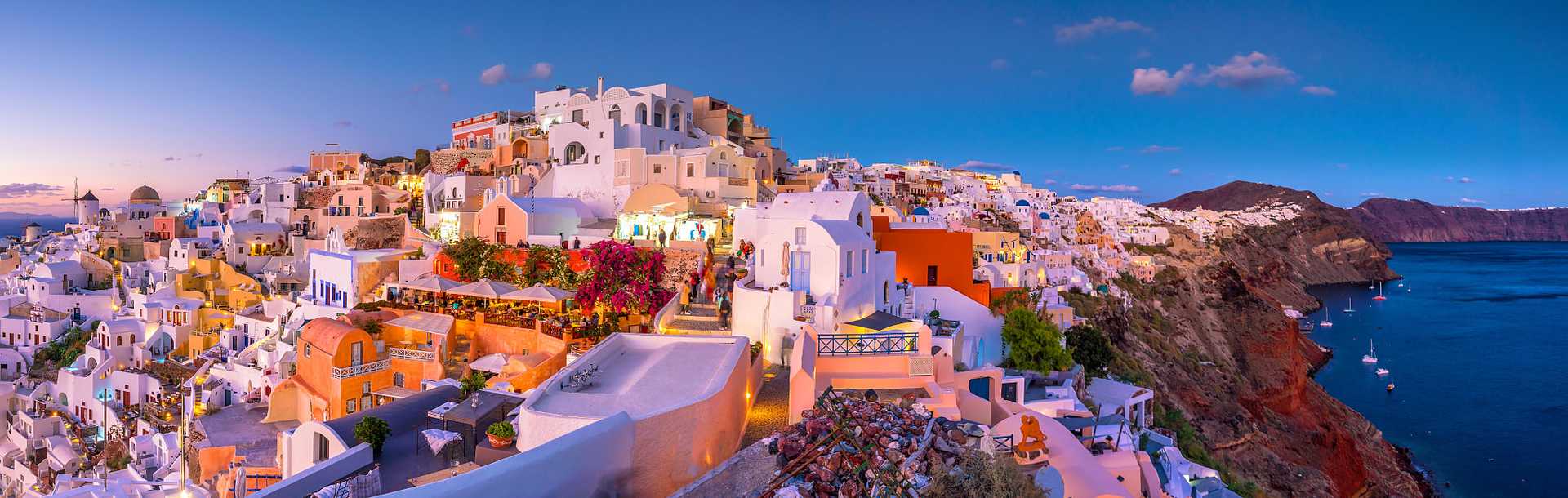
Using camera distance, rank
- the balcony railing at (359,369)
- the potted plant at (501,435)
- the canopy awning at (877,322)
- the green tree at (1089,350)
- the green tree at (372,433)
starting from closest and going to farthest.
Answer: the potted plant at (501,435) → the green tree at (372,433) → the canopy awning at (877,322) → the balcony railing at (359,369) → the green tree at (1089,350)

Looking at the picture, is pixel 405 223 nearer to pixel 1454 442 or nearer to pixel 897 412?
pixel 897 412

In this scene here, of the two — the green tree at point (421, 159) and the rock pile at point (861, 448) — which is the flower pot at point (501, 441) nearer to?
the rock pile at point (861, 448)

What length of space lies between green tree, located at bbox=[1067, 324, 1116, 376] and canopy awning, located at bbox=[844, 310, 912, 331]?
29.1 feet

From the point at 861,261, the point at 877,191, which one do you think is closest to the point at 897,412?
the point at 861,261

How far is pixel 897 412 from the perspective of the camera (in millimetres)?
9172

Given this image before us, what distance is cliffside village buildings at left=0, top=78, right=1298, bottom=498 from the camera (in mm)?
9219

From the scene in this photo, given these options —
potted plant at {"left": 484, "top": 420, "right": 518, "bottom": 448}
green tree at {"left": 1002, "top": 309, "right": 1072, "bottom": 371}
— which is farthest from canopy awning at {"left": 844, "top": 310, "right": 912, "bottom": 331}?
potted plant at {"left": 484, "top": 420, "right": 518, "bottom": 448}

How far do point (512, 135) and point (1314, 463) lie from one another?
119 ft

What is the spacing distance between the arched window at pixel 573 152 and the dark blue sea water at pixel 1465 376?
33.4 meters

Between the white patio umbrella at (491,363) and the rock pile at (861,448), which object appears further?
the white patio umbrella at (491,363)

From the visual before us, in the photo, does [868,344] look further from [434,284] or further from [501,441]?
[434,284]

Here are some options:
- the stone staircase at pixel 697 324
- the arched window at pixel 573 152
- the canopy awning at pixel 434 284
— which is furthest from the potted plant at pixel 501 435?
the arched window at pixel 573 152

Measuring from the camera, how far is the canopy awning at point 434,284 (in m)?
19.7

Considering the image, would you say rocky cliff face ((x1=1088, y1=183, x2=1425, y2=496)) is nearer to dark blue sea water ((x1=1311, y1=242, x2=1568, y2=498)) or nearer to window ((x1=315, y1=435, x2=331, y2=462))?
dark blue sea water ((x1=1311, y1=242, x2=1568, y2=498))
